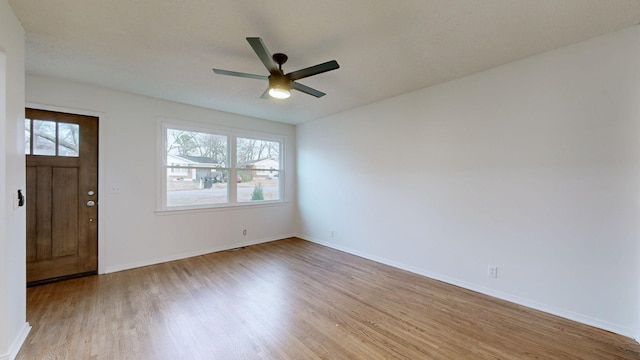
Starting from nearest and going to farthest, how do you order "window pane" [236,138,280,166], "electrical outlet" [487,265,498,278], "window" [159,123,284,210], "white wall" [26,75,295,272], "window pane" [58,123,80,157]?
"electrical outlet" [487,265,498,278]
"window pane" [58,123,80,157]
"white wall" [26,75,295,272]
"window" [159,123,284,210]
"window pane" [236,138,280,166]

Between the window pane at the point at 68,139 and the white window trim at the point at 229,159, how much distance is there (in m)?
0.91

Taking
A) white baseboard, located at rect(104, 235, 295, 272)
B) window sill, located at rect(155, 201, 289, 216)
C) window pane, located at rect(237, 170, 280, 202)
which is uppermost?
window pane, located at rect(237, 170, 280, 202)

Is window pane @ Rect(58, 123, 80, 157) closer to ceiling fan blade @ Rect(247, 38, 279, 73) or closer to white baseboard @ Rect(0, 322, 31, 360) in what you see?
white baseboard @ Rect(0, 322, 31, 360)

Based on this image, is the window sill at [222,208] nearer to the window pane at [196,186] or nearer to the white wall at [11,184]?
the window pane at [196,186]

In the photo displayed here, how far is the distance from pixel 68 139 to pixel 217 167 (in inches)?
77.7

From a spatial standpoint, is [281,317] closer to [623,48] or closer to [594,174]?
[594,174]

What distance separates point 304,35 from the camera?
226 cm

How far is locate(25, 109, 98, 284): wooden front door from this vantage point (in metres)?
3.11

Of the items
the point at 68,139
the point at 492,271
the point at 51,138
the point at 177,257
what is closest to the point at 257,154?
the point at 177,257

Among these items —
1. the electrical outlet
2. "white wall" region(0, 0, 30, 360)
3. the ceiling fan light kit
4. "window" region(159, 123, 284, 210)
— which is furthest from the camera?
"window" region(159, 123, 284, 210)

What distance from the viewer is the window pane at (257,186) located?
5.06m

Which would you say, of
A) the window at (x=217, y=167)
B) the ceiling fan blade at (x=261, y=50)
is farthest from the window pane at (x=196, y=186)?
the ceiling fan blade at (x=261, y=50)

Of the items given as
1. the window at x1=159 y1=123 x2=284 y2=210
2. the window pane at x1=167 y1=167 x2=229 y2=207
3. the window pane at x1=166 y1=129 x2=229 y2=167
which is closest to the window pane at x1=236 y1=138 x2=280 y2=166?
the window at x1=159 y1=123 x2=284 y2=210

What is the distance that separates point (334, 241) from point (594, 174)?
3610 millimetres
